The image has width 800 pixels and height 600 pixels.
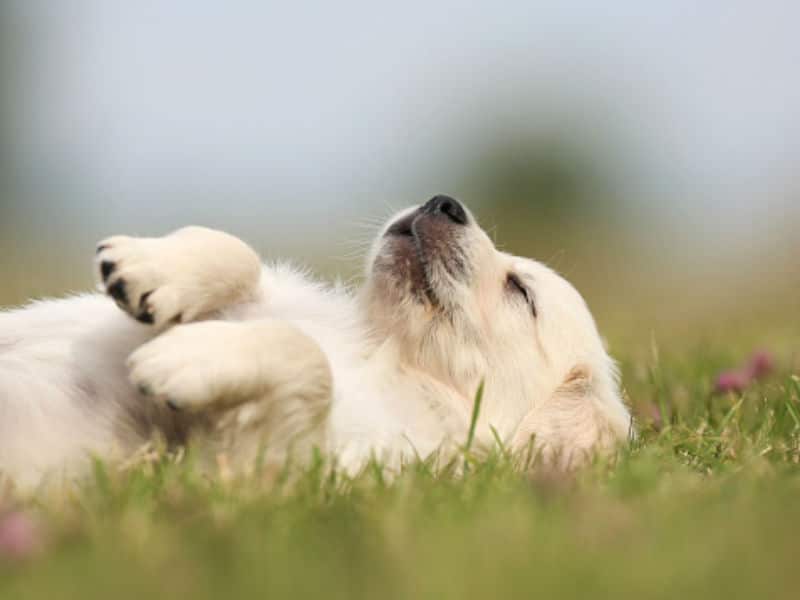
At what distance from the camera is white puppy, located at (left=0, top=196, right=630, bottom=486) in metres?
2.66

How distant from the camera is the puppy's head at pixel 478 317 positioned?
10.6ft

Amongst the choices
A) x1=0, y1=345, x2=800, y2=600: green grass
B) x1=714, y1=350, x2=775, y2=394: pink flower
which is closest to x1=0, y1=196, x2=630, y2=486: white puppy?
x1=0, y1=345, x2=800, y2=600: green grass

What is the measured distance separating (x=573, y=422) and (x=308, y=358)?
81cm

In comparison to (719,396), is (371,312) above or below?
above

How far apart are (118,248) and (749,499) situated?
1615 mm

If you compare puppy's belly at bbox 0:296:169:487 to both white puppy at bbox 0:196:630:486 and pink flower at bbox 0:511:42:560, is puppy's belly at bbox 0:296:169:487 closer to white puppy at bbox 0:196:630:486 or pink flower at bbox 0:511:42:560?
white puppy at bbox 0:196:630:486

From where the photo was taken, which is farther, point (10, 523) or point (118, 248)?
point (118, 248)

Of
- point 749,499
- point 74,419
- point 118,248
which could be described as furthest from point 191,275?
point 749,499

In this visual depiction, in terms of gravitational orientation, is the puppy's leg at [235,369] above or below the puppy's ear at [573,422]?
above

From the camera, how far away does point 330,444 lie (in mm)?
2783

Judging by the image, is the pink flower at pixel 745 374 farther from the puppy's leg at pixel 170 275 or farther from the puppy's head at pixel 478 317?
the puppy's leg at pixel 170 275

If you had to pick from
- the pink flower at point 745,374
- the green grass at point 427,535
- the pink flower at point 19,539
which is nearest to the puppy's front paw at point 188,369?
the green grass at point 427,535

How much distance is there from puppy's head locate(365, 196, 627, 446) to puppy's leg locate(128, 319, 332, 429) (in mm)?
544

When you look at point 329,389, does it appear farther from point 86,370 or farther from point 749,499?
point 749,499
